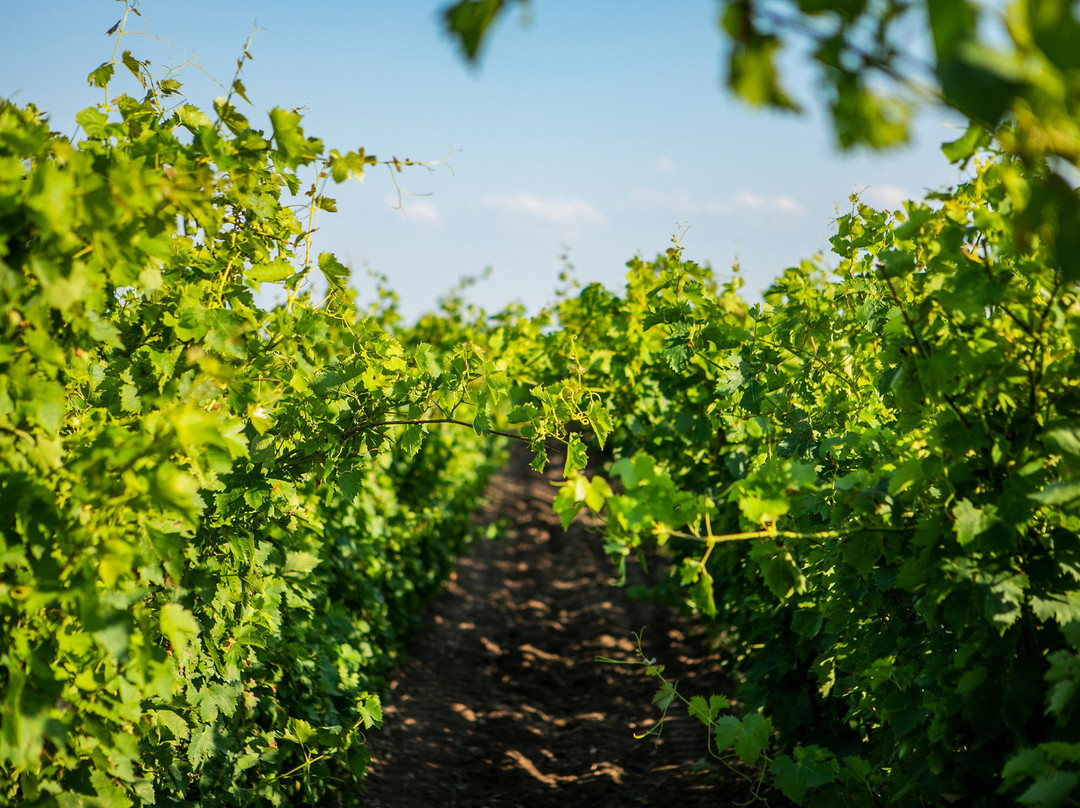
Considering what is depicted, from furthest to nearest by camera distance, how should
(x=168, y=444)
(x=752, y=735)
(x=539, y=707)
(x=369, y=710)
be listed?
1. (x=539, y=707)
2. (x=369, y=710)
3. (x=752, y=735)
4. (x=168, y=444)

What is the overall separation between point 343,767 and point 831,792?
274 centimetres

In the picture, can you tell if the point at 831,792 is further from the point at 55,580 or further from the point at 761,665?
the point at 55,580

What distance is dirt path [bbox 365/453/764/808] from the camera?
14.5 ft

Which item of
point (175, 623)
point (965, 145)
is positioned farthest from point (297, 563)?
point (965, 145)

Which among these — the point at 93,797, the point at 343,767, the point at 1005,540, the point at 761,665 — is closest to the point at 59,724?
the point at 93,797

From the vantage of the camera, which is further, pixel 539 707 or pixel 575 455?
pixel 539 707

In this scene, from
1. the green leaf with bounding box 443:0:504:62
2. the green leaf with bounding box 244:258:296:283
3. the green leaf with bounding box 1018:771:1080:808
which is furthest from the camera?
Answer: the green leaf with bounding box 244:258:296:283

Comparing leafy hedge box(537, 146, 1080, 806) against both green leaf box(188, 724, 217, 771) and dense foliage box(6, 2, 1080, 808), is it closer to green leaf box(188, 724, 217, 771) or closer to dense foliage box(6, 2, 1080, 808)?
dense foliage box(6, 2, 1080, 808)

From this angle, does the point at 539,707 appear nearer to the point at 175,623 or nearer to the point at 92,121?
the point at 175,623

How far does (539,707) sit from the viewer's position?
18.6ft

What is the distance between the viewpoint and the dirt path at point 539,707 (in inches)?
174

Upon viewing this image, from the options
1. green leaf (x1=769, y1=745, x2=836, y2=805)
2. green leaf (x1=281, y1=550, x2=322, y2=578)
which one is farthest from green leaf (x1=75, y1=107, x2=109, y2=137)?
green leaf (x1=769, y1=745, x2=836, y2=805)

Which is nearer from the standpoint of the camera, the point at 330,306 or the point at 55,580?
the point at 55,580

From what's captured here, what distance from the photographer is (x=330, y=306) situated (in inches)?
113
